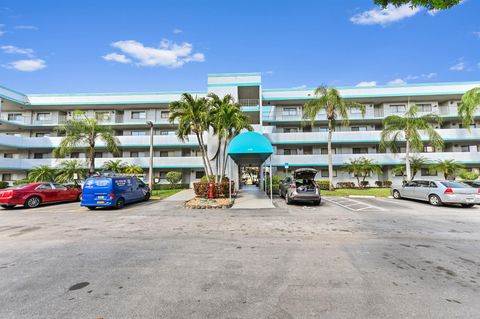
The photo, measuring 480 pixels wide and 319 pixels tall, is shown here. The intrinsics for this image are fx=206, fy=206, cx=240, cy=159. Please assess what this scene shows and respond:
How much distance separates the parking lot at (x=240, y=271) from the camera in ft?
9.74

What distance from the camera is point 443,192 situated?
12.5m

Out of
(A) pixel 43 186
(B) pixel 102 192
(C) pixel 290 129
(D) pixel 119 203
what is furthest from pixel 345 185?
(A) pixel 43 186

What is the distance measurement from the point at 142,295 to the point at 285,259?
3014 mm

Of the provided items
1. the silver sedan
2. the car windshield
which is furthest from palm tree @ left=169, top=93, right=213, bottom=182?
the car windshield

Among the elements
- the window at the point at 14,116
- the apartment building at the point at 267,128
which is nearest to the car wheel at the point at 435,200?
the apartment building at the point at 267,128

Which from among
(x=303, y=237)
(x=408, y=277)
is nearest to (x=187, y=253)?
(x=303, y=237)

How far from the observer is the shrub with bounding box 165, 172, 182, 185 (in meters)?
23.8

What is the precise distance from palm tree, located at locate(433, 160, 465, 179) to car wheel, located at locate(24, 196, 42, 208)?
35457 mm

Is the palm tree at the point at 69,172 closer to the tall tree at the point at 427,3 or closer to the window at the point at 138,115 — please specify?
the window at the point at 138,115

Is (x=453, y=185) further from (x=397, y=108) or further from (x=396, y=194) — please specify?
(x=397, y=108)

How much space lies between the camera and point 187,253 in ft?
16.9

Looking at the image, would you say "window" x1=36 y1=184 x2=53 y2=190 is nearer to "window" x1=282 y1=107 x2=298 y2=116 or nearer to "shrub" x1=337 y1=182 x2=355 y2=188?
"window" x1=282 y1=107 x2=298 y2=116

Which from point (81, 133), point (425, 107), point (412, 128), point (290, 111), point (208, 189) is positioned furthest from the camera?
point (290, 111)

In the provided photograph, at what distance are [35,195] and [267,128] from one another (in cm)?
2134
